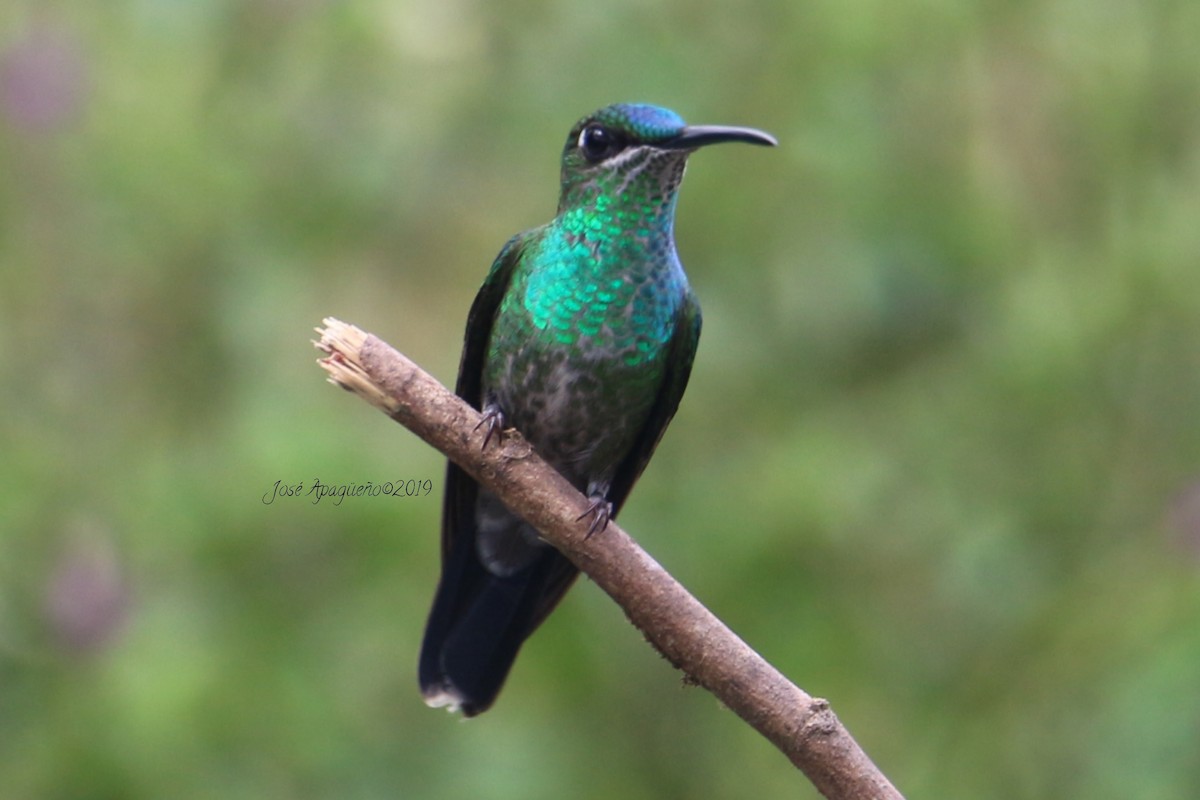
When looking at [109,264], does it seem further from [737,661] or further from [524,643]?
[737,661]

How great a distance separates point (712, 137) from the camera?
3.35 meters

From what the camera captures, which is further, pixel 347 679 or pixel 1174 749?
pixel 347 679

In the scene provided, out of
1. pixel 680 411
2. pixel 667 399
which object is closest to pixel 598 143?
pixel 667 399

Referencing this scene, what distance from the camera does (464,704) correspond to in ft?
12.6

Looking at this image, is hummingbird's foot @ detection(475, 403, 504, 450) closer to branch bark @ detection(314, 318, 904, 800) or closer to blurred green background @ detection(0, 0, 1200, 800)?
branch bark @ detection(314, 318, 904, 800)

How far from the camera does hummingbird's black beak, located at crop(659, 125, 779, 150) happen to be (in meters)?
3.30

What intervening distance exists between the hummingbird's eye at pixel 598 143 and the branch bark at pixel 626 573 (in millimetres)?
1029

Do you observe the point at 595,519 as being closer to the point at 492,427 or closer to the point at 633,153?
the point at 492,427

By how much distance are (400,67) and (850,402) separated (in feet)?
5.85

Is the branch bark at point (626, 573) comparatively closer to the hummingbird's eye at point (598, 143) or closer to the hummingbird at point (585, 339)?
the hummingbird at point (585, 339)

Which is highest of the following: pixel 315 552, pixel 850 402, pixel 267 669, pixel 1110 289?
pixel 1110 289

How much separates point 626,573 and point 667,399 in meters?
1.02

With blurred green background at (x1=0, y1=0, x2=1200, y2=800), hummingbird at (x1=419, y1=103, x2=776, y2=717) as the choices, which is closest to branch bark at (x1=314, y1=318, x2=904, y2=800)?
hummingbird at (x1=419, y1=103, x2=776, y2=717)

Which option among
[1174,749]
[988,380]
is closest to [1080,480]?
[988,380]
